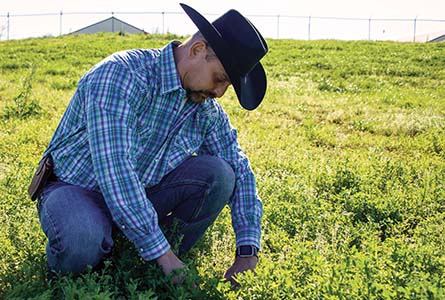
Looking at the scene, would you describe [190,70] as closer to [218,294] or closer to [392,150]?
[218,294]

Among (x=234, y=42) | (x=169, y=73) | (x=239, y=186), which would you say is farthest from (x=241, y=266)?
(x=234, y=42)

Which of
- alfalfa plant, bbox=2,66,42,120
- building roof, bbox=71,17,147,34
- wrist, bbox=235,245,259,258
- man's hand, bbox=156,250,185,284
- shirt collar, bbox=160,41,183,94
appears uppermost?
building roof, bbox=71,17,147,34

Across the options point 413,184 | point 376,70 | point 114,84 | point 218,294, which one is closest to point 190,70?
point 114,84

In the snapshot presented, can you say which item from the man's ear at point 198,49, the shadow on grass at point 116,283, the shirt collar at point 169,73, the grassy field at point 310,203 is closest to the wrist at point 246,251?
the grassy field at point 310,203

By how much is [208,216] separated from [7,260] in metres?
1.37

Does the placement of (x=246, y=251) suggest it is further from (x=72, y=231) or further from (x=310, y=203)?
(x=310, y=203)

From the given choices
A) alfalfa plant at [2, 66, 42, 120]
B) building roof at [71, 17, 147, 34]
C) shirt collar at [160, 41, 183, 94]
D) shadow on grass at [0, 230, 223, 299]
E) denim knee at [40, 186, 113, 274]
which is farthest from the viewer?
building roof at [71, 17, 147, 34]

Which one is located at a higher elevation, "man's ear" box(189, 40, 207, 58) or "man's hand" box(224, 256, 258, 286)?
"man's ear" box(189, 40, 207, 58)

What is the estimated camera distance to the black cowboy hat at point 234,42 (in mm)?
3102

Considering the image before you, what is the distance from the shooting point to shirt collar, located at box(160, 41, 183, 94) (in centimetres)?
342

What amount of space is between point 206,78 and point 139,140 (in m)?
0.62

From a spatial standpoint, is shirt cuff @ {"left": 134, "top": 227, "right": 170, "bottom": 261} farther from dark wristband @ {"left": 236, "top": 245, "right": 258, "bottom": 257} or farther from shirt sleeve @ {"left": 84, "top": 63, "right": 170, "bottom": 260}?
dark wristband @ {"left": 236, "top": 245, "right": 258, "bottom": 257}

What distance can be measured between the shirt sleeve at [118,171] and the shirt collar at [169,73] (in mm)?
362

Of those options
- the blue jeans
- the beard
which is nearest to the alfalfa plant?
the blue jeans
